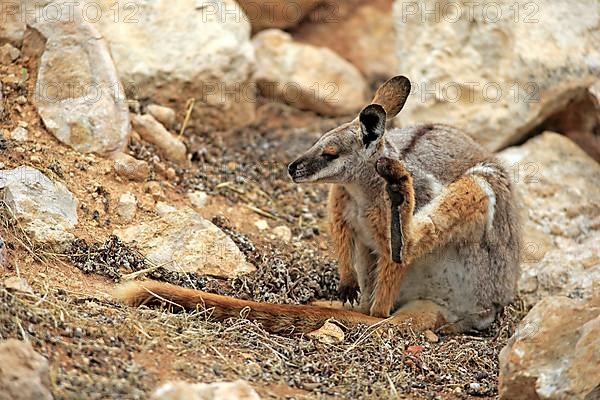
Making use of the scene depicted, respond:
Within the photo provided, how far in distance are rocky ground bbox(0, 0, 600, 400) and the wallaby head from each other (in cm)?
102

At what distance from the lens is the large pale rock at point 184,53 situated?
8.77 meters

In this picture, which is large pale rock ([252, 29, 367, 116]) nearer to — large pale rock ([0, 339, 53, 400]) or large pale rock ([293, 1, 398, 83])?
large pale rock ([293, 1, 398, 83])

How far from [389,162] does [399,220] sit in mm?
450

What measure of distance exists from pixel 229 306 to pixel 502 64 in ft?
14.6

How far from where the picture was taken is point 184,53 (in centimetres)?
898

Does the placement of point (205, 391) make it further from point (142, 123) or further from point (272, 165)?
point (272, 165)

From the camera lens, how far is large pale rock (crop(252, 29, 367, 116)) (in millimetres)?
10594

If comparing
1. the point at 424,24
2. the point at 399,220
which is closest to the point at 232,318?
the point at 399,220

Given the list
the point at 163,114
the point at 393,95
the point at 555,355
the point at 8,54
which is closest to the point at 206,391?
the point at 555,355

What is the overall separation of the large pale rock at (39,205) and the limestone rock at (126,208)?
407mm

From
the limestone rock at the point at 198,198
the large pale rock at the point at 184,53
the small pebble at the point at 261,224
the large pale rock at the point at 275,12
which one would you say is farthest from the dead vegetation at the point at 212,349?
the large pale rock at the point at 275,12

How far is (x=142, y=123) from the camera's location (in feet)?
27.0

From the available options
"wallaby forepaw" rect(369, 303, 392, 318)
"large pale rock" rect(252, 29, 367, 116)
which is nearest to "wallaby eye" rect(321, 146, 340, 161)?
"wallaby forepaw" rect(369, 303, 392, 318)

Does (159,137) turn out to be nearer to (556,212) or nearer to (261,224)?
(261,224)
